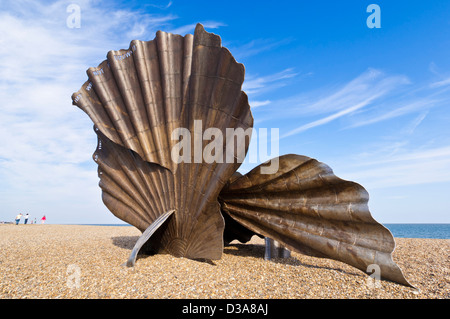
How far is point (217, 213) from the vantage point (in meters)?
5.19

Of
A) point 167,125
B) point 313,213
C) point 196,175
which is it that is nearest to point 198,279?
point 196,175

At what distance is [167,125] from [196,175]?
1.22 metres

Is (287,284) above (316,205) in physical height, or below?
below

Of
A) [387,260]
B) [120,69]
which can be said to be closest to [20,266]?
[120,69]

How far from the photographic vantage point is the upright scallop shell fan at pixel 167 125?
17.1 feet

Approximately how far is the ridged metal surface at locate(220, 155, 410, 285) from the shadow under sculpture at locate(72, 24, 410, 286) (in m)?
0.02

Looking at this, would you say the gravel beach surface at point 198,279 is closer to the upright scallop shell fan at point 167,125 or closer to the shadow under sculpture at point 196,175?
the shadow under sculpture at point 196,175

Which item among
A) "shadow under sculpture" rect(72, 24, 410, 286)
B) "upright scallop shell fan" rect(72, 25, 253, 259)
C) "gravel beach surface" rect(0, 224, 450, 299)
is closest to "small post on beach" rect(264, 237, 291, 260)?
"gravel beach surface" rect(0, 224, 450, 299)

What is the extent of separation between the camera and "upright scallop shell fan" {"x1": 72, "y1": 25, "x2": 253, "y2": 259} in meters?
5.21

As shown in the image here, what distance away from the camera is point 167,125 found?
19.1ft

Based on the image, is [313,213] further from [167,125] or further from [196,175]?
[167,125]

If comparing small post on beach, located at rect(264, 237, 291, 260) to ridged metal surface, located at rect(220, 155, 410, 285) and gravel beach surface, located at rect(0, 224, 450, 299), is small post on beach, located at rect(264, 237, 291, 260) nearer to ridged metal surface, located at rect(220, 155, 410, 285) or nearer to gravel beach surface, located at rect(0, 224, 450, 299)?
gravel beach surface, located at rect(0, 224, 450, 299)
